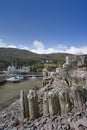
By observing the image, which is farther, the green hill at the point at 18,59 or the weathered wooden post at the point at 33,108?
the green hill at the point at 18,59

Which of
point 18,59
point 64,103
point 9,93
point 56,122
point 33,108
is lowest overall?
point 9,93

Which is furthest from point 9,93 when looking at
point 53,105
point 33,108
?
point 53,105

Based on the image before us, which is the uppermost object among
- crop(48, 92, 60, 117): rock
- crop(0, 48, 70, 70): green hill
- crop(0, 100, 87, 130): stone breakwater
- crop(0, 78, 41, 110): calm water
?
crop(0, 48, 70, 70): green hill

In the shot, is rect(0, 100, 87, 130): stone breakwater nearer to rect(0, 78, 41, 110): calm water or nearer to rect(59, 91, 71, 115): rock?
rect(59, 91, 71, 115): rock

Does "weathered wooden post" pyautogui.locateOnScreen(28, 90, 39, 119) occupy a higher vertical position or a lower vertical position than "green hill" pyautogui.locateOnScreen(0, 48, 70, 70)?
lower

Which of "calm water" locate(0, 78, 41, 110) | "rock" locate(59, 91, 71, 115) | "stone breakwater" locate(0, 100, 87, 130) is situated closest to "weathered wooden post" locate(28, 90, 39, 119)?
"stone breakwater" locate(0, 100, 87, 130)

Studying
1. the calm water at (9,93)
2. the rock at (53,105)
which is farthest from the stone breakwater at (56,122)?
the calm water at (9,93)

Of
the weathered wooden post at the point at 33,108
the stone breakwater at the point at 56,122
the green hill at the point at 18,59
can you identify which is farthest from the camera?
the green hill at the point at 18,59

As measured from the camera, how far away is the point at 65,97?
36.0 ft

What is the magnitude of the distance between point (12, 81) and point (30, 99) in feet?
158

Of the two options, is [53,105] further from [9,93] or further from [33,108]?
[9,93]

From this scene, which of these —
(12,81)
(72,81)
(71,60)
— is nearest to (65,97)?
(72,81)

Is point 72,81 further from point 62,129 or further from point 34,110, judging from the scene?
point 62,129

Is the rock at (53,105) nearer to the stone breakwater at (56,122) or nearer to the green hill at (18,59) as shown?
the stone breakwater at (56,122)
